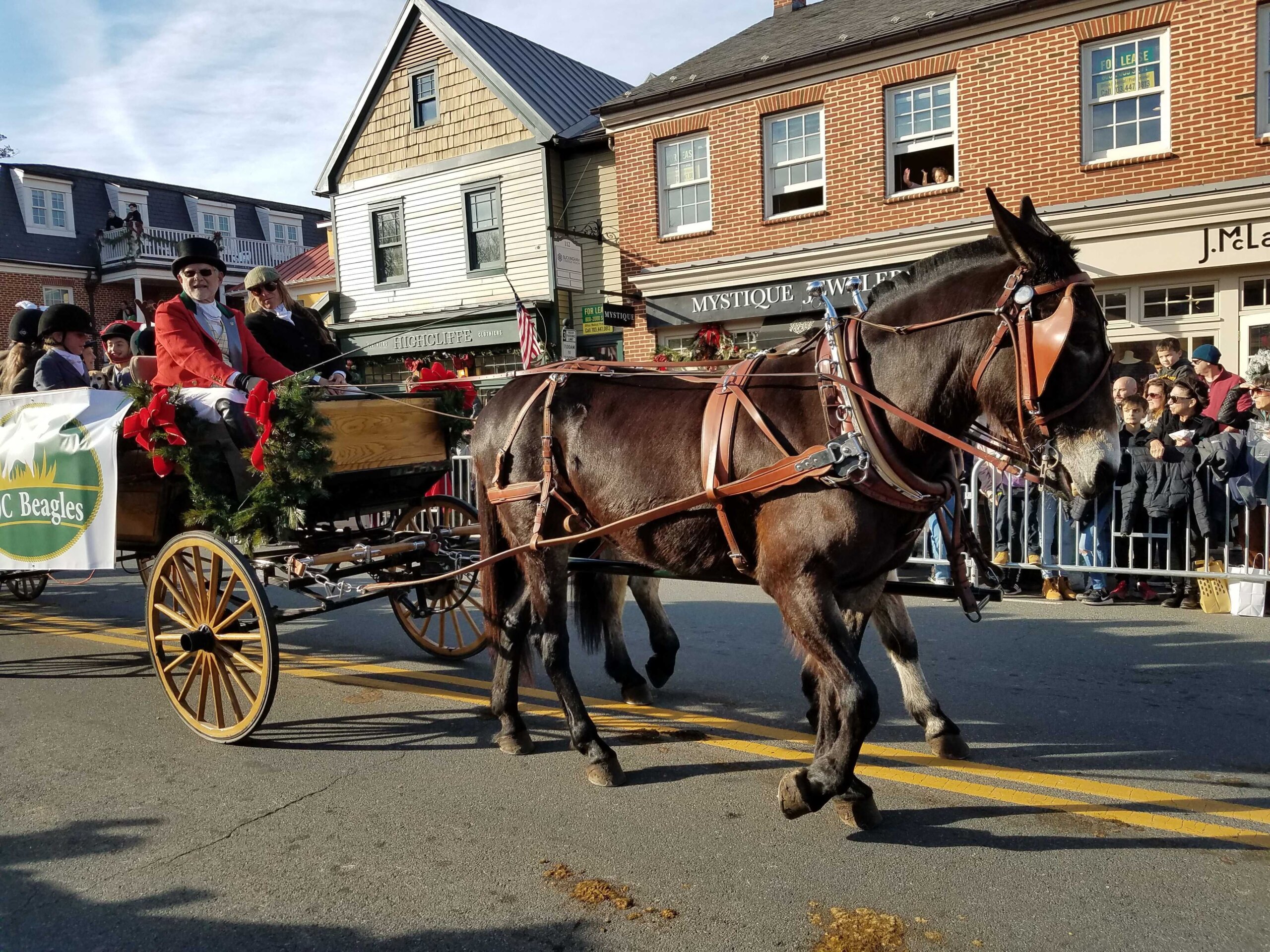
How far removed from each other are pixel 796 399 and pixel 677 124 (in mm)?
13860

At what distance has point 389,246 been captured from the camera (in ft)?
69.2

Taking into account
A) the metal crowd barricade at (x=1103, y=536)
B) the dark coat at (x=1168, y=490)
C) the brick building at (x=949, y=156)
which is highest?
the brick building at (x=949, y=156)

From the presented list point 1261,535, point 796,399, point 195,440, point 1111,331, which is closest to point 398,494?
point 195,440

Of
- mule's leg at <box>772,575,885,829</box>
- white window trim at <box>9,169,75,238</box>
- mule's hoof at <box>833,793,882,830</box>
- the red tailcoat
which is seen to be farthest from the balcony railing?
mule's hoof at <box>833,793,882,830</box>

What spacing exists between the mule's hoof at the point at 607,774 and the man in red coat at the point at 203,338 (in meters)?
2.76

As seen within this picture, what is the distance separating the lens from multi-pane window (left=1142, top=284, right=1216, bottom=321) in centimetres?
1246

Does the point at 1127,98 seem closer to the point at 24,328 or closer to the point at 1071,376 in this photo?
the point at 1071,376

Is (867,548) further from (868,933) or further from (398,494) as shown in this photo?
→ (398,494)

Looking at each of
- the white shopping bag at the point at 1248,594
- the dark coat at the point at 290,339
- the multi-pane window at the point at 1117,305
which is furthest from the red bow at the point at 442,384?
the multi-pane window at the point at 1117,305

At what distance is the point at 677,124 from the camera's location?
1630 cm

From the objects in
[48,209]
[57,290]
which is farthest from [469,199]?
[48,209]

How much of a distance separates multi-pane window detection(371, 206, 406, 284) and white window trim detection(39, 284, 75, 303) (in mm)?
14663

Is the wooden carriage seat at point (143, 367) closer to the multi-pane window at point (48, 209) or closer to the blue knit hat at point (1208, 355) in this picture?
the blue knit hat at point (1208, 355)

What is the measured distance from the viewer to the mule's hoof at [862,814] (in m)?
3.63
